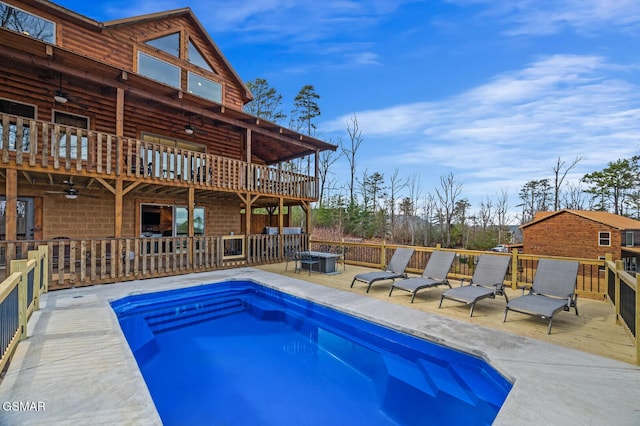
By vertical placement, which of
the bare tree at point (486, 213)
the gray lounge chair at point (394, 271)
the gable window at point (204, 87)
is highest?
the gable window at point (204, 87)

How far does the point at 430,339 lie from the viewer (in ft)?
14.0

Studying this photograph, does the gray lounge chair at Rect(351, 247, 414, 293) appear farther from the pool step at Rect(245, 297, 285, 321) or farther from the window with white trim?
the window with white trim

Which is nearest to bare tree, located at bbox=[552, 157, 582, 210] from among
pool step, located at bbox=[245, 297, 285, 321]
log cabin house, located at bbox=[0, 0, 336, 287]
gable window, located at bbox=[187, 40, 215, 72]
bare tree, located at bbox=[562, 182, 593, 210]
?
bare tree, located at bbox=[562, 182, 593, 210]

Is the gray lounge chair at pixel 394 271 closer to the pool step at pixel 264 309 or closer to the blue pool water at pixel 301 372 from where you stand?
the blue pool water at pixel 301 372

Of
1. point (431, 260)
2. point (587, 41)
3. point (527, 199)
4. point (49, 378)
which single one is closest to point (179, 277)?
point (49, 378)

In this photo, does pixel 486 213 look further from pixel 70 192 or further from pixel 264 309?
pixel 70 192

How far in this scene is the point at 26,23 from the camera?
8055mm

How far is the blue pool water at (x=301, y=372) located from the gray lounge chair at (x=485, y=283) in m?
1.56

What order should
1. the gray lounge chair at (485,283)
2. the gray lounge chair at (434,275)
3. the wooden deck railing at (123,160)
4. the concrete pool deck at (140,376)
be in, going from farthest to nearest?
the wooden deck railing at (123,160)
the gray lounge chair at (434,275)
the gray lounge chair at (485,283)
the concrete pool deck at (140,376)

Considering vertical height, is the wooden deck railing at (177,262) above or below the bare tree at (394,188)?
below

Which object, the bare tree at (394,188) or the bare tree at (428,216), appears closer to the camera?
the bare tree at (428,216)

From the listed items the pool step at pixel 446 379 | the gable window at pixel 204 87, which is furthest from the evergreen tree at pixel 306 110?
the pool step at pixel 446 379

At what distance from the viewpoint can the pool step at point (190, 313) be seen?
228 inches

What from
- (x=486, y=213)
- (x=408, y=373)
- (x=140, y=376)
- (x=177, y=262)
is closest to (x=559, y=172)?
(x=486, y=213)
